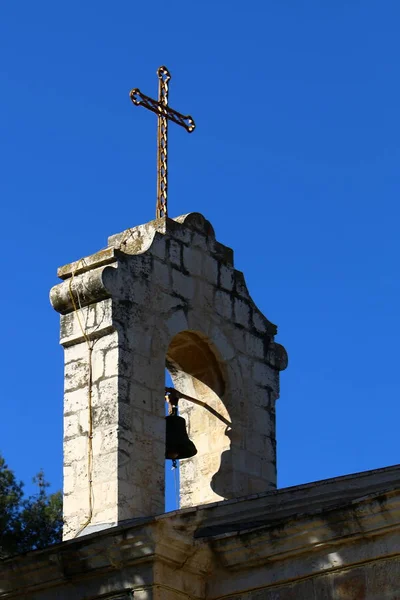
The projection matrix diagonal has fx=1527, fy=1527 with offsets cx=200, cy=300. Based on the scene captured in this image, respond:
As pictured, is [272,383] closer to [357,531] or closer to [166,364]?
[166,364]

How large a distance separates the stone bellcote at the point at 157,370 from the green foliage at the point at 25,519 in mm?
8613

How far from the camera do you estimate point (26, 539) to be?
19.6 metres

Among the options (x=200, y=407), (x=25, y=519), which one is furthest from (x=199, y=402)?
(x=25, y=519)

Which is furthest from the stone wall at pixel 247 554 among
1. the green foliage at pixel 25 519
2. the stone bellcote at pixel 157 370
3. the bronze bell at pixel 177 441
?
the green foliage at pixel 25 519

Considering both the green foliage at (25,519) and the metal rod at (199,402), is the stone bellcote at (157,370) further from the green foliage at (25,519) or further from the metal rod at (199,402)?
the green foliage at (25,519)

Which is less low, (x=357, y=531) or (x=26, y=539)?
(x=26, y=539)

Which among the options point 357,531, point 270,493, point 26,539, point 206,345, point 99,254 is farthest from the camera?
point 26,539

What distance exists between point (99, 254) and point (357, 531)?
275cm

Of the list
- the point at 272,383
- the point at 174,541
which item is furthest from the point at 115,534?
the point at 272,383

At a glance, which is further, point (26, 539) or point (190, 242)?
point (26, 539)

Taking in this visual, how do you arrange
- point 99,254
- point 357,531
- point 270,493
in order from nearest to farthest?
point 357,531, point 270,493, point 99,254

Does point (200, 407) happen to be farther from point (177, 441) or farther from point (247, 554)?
point (247, 554)

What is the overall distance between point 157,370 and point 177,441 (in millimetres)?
623

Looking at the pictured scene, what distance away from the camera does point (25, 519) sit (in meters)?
19.9
